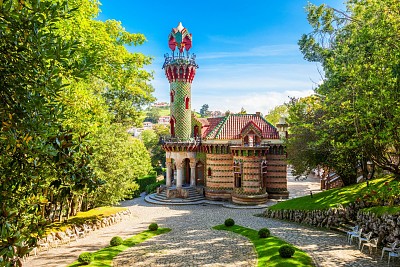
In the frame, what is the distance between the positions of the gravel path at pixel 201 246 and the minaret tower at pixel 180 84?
13398 mm

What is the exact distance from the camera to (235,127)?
3675cm

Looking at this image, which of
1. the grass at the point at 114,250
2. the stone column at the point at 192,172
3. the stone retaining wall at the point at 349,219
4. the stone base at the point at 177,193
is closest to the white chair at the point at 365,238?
the stone retaining wall at the point at 349,219

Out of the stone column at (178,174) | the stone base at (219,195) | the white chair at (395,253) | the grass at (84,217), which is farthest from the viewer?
the stone column at (178,174)

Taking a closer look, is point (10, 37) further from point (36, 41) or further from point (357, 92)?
point (357, 92)

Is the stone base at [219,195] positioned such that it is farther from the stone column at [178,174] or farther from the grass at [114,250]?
the grass at [114,250]

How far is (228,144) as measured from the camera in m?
34.8

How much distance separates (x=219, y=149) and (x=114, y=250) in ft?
63.3

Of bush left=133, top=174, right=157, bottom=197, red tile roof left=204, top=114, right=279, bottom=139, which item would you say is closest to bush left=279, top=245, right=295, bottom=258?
red tile roof left=204, top=114, right=279, bottom=139

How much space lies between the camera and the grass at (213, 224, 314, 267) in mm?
14344

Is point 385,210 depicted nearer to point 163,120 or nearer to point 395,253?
point 395,253

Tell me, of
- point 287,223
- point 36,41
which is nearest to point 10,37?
point 36,41

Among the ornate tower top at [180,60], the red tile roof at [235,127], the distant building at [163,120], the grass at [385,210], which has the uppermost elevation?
the distant building at [163,120]

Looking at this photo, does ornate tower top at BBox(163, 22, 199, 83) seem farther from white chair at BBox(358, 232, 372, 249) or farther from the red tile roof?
white chair at BBox(358, 232, 372, 249)

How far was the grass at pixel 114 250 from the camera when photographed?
16159 mm
